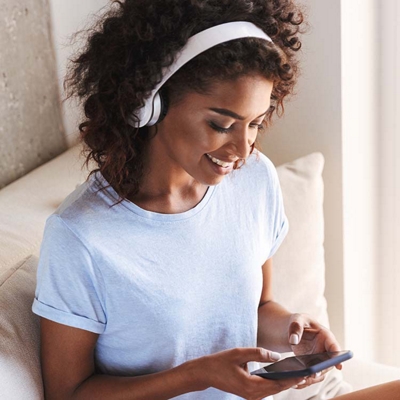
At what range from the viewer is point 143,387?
1079 mm

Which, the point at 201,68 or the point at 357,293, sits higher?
the point at 201,68

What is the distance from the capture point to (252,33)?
1.00 metres

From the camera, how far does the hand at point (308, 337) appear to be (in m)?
1.15

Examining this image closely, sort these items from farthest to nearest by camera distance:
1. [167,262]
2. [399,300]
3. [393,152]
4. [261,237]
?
[399,300], [393,152], [261,237], [167,262]

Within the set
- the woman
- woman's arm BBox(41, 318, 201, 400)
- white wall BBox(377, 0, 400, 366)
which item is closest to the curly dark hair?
the woman

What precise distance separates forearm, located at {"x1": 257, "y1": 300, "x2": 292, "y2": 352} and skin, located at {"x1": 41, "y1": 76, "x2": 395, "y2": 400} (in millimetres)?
86

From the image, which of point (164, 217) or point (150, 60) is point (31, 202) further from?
point (150, 60)

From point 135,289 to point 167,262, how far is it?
68 millimetres

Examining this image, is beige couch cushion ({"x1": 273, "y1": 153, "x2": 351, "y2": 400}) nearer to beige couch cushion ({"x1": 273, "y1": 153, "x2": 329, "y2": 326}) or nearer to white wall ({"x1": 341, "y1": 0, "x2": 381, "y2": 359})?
beige couch cushion ({"x1": 273, "y1": 153, "x2": 329, "y2": 326})

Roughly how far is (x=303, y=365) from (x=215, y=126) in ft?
1.14

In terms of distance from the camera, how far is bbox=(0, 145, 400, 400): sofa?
111 cm

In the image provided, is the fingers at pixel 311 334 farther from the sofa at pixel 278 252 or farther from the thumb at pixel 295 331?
the sofa at pixel 278 252

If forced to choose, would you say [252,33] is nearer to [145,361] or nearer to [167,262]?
[167,262]

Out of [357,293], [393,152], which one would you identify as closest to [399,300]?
[357,293]
